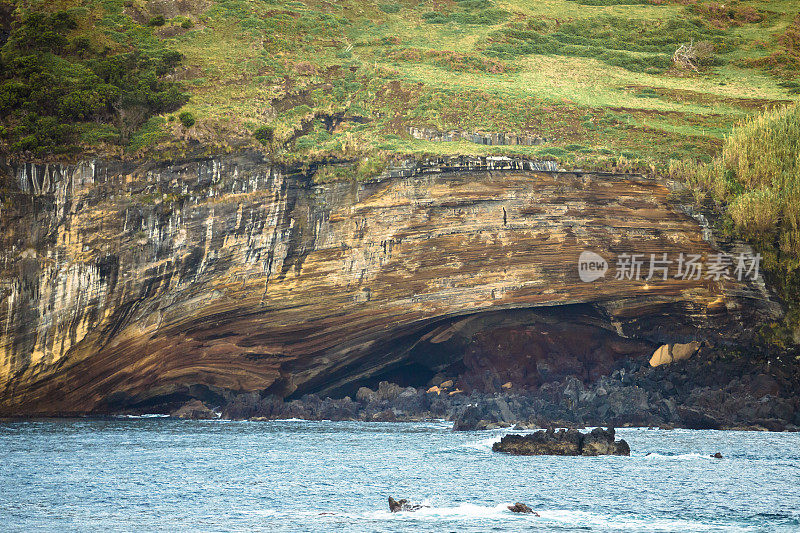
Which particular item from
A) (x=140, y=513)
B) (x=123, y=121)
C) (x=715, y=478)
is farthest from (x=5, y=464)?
(x=715, y=478)

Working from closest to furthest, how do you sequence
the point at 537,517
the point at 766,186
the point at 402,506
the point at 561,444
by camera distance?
the point at 537,517 < the point at 402,506 < the point at 561,444 < the point at 766,186

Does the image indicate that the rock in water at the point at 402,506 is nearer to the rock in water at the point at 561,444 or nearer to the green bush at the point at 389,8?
the rock in water at the point at 561,444

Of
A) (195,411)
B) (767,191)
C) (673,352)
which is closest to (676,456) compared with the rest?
(673,352)

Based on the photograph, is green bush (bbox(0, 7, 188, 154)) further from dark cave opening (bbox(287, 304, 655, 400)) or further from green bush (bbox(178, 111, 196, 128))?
dark cave opening (bbox(287, 304, 655, 400))

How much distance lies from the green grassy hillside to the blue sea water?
18.5m

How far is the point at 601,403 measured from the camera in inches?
1983

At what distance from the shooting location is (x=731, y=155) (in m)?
51.9

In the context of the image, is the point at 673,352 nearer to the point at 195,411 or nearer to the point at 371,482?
the point at 371,482

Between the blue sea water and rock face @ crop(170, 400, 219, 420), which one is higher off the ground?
the blue sea water

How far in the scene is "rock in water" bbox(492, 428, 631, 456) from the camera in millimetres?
38438

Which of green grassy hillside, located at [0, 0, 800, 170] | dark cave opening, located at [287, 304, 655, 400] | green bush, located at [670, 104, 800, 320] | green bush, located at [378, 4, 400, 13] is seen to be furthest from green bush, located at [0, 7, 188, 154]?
green bush, located at [670, 104, 800, 320]

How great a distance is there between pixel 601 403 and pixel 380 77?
99.4 ft

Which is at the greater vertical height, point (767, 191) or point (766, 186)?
point (766, 186)

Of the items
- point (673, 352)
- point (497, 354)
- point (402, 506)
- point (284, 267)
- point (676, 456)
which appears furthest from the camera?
point (497, 354)
